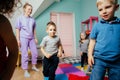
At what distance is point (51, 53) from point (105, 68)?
0.88 m

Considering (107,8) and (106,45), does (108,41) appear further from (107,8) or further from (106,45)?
(107,8)

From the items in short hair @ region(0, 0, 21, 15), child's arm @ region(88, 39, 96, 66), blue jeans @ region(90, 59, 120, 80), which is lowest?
blue jeans @ region(90, 59, 120, 80)

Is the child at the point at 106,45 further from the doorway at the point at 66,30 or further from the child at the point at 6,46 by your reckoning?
the doorway at the point at 66,30

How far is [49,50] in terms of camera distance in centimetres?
204

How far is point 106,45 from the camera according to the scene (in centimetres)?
122

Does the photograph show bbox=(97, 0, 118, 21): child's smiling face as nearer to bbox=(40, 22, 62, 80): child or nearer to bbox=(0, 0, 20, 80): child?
bbox=(0, 0, 20, 80): child

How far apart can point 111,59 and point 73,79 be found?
32.1 inches

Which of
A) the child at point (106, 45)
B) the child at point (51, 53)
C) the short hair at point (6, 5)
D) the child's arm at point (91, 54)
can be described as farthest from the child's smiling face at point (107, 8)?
the child at point (51, 53)

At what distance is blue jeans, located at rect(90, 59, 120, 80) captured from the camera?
1.21 meters

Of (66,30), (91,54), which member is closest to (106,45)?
(91,54)

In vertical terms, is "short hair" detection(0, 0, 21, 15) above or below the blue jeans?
above

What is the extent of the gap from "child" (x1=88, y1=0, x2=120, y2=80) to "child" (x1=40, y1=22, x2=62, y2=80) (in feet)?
2.51

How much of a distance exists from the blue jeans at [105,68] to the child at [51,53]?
774mm

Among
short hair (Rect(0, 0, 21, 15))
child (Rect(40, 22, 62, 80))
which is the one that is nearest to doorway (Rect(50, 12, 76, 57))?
child (Rect(40, 22, 62, 80))
